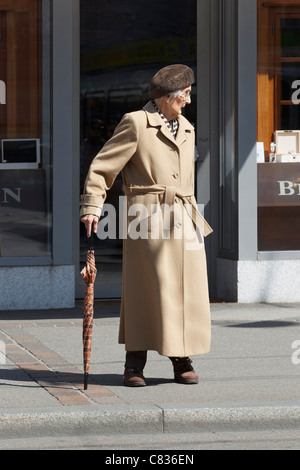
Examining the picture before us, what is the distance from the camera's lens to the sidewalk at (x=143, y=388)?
238 inches

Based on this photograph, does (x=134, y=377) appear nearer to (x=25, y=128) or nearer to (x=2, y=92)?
(x=25, y=128)

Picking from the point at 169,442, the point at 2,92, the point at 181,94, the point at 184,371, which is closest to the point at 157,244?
the point at 184,371

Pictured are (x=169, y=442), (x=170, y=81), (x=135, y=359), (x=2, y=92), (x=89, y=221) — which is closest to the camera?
(x=169, y=442)

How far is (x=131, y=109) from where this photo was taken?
11250 millimetres

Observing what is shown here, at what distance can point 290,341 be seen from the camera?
862 centimetres

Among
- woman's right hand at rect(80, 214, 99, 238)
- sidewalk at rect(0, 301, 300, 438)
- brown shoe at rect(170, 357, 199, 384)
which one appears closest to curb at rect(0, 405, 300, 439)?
sidewalk at rect(0, 301, 300, 438)

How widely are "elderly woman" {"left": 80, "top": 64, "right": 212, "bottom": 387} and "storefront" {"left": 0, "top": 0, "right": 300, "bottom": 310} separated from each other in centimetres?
373

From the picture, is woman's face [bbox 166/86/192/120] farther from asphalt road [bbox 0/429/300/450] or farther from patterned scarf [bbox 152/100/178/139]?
asphalt road [bbox 0/429/300/450]

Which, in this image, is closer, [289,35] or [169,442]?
[169,442]

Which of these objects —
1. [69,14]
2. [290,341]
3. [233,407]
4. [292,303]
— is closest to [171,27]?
[69,14]

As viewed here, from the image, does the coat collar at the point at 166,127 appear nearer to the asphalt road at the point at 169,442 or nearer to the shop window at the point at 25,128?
the asphalt road at the point at 169,442

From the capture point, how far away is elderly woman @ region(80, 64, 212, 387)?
6.80 meters

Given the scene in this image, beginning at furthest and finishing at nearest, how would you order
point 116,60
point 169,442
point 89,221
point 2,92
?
1. point 116,60
2. point 2,92
3. point 89,221
4. point 169,442

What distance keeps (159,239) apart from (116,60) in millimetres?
4659
